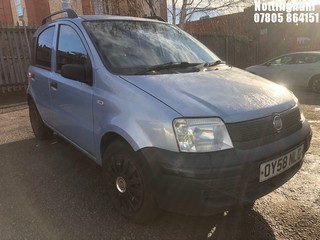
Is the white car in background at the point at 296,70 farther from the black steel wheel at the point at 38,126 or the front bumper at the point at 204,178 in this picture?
the front bumper at the point at 204,178

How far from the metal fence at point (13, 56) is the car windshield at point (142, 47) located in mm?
6826

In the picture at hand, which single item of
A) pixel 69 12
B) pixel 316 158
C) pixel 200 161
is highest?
pixel 69 12

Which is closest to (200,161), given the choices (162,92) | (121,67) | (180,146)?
(180,146)

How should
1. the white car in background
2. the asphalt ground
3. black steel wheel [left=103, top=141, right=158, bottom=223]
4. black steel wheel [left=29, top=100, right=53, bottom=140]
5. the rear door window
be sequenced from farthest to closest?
1. the white car in background
2. black steel wheel [left=29, top=100, right=53, bottom=140]
3. the rear door window
4. the asphalt ground
5. black steel wheel [left=103, top=141, right=158, bottom=223]

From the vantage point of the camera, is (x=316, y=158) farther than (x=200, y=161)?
Yes

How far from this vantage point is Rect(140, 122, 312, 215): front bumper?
2227mm

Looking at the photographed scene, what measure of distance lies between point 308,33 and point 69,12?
2310cm

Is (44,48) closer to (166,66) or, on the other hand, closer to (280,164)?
(166,66)

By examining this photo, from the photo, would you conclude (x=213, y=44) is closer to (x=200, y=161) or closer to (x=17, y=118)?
(x=17, y=118)

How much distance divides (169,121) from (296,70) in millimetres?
9811

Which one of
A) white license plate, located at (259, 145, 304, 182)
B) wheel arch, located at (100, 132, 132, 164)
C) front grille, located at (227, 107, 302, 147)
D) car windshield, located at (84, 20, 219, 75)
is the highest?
car windshield, located at (84, 20, 219, 75)

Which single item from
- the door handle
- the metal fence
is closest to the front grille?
the door handle

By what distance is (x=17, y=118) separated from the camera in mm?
7004

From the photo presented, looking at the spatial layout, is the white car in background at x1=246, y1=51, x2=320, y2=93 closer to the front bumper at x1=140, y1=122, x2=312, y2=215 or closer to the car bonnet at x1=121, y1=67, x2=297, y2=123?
the car bonnet at x1=121, y1=67, x2=297, y2=123
